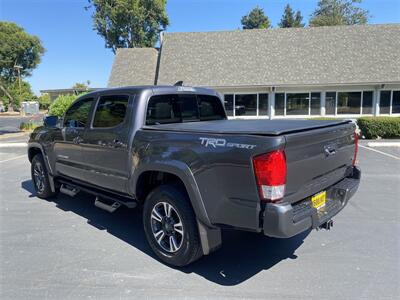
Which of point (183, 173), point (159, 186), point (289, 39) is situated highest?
point (289, 39)

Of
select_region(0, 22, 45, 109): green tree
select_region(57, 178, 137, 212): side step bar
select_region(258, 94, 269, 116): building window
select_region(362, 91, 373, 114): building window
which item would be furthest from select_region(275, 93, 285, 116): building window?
select_region(0, 22, 45, 109): green tree

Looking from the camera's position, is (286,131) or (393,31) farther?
(393,31)

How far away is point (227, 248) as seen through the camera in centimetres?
423

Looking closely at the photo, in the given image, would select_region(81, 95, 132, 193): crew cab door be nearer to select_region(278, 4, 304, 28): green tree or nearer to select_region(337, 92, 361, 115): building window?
select_region(337, 92, 361, 115): building window

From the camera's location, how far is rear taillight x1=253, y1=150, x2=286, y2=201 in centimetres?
284

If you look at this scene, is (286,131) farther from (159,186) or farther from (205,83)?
(205,83)

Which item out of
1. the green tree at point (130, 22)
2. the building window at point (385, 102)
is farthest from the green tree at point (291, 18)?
the building window at point (385, 102)

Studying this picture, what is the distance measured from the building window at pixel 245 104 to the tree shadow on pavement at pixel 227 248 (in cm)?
1594

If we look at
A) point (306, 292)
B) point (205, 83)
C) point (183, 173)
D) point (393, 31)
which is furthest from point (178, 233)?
point (393, 31)

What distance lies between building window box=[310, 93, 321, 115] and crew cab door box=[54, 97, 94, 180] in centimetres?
1752

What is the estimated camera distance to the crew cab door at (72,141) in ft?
16.6

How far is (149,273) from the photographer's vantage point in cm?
360

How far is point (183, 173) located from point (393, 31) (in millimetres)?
25106

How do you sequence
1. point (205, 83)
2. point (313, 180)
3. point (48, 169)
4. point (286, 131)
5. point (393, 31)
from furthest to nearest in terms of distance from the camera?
point (393, 31) < point (205, 83) < point (48, 169) < point (313, 180) < point (286, 131)
